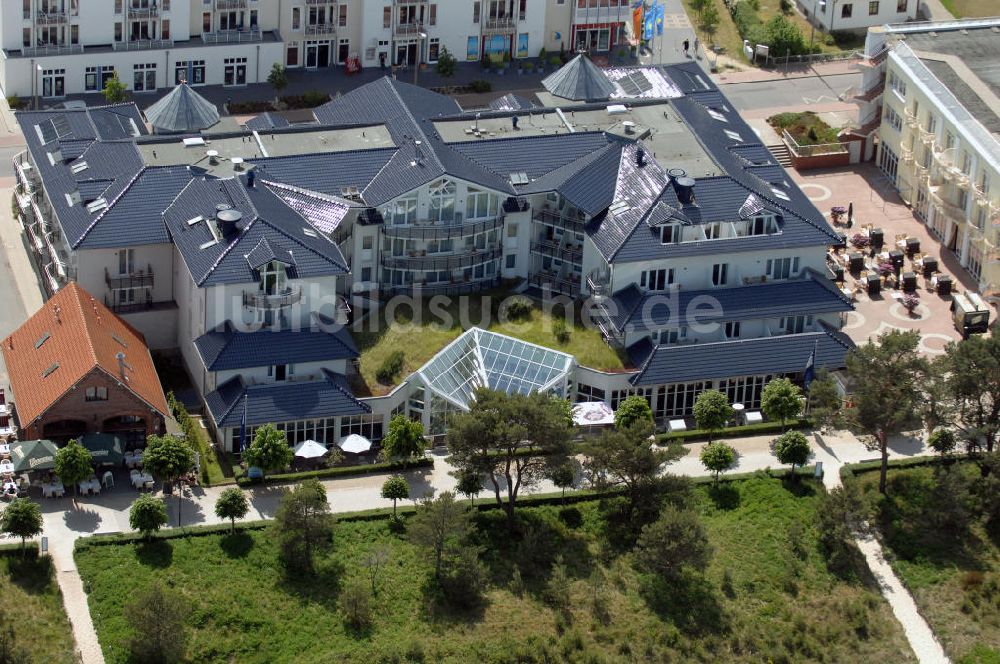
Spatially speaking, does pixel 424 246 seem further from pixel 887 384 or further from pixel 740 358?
pixel 887 384

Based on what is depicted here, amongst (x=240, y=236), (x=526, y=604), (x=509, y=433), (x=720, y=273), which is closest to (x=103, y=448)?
(x=240, y=236)

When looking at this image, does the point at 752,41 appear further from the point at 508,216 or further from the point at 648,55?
the point at 508,216

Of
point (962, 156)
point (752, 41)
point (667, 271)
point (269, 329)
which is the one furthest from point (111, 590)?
point (752, 41)

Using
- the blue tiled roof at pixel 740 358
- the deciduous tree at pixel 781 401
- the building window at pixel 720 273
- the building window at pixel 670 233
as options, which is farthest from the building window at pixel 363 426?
the building window at pixel 720 273

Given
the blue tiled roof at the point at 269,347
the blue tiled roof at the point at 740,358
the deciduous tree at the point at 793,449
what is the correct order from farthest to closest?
the blue tiled roof at the point at 740,358, the blue tiled roof at the point at 269,347, the deciduous tree at the point at 793,449

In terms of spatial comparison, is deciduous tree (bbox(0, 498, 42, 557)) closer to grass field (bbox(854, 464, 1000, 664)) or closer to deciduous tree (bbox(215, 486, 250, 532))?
deciduous tree (bbox(215, 486, 250, 532))

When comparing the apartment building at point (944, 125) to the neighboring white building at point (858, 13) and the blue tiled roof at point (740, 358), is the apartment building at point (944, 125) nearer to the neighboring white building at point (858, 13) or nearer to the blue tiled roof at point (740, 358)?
the neighboring white building at point (858, 13)

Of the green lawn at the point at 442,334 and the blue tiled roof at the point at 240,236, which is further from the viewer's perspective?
the green lawn at the point at 442,334
